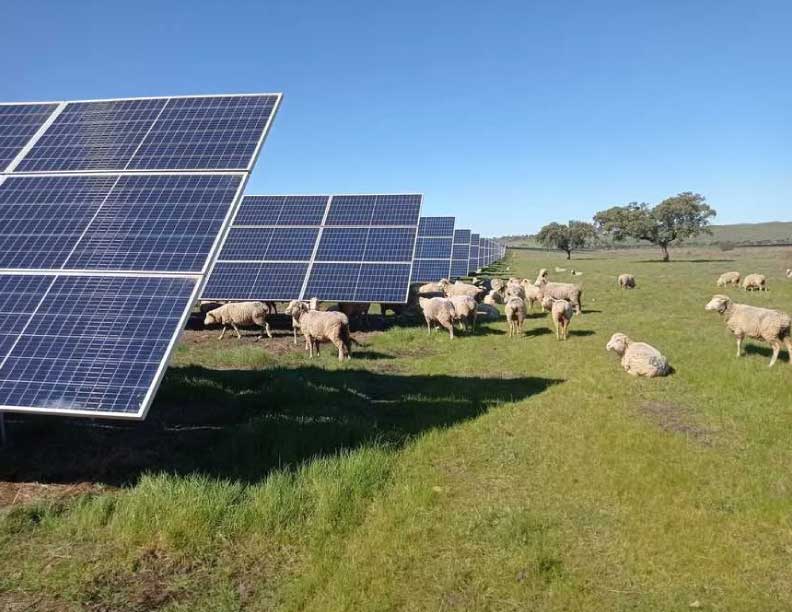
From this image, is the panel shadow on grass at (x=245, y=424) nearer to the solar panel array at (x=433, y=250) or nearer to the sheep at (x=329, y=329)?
the sheep at (x=329, y=329)

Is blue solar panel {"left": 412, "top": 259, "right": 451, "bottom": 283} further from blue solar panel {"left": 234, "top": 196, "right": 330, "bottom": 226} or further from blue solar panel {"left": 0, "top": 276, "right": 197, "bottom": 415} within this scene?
blue solar panel {"left": 0, "top": 276, "right": 197, "bottom": 415}

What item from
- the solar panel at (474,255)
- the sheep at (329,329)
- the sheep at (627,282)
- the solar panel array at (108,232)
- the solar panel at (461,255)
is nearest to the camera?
the solar panel array at (108,232)

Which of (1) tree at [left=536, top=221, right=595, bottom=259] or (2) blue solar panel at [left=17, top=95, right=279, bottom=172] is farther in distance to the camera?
(1) tree at [left=536, top=221, right=595, bottom=259]

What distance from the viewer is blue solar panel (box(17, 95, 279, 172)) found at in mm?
10070

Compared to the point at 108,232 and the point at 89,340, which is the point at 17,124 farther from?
the point at 89,340

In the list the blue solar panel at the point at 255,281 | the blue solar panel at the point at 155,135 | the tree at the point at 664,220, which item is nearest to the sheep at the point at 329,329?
the blue solar panel at the point at 255,281

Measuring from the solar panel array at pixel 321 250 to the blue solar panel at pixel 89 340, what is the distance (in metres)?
12.2

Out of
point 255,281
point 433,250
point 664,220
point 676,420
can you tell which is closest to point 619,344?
point 676,420

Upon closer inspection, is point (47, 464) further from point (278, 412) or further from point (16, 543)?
point (278, 412)

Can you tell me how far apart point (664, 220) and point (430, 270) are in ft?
174

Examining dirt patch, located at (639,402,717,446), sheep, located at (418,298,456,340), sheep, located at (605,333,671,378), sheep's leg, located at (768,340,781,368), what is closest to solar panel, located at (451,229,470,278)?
sheep, located at (418,298,456,340)

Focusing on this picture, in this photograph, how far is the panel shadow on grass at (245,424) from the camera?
7633mm

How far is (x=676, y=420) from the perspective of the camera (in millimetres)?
9836

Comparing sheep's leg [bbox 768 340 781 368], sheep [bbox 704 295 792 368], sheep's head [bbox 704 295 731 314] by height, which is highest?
sheep's head [bbox 704 295 731 314]
